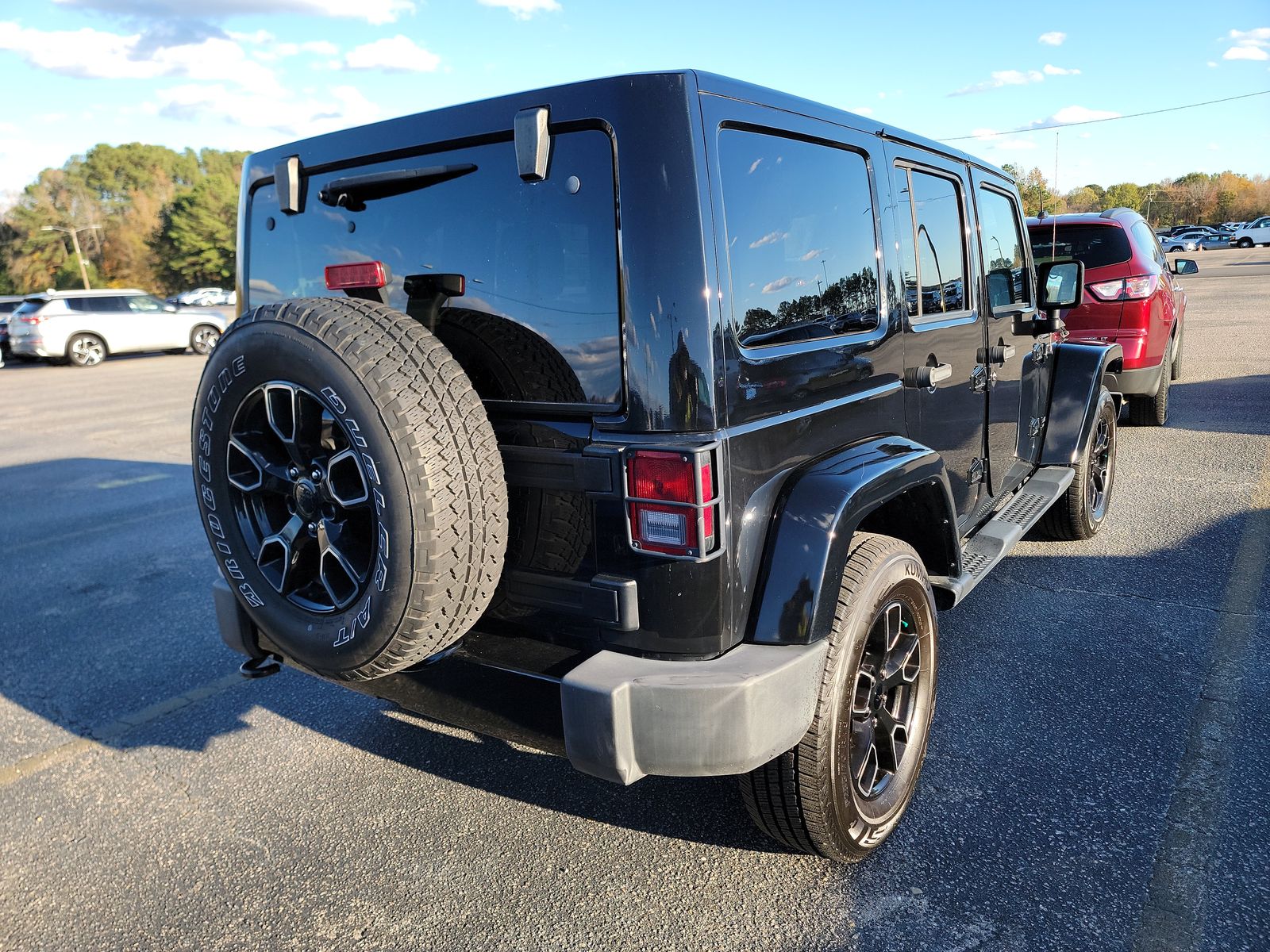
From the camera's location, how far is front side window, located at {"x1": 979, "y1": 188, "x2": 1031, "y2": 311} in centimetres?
389

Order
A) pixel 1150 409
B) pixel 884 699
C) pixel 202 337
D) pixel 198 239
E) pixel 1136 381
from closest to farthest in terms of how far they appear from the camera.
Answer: pixel 884 699 < pixel 1136 381 < pixel 1150 409 < pixel 202 337 < pixel 198 239

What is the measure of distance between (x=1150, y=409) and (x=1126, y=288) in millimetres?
1349

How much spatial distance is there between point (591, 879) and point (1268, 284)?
90.7ft

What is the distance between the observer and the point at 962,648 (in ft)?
12.3

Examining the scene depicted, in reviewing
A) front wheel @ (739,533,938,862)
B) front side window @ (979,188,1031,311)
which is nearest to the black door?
front side window @ (979,188,1031,311)

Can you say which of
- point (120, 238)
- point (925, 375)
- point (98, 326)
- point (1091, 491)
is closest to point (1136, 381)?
point (1091, 491)

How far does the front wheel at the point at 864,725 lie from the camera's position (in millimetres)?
2285

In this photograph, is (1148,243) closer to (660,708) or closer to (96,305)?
(660,708)

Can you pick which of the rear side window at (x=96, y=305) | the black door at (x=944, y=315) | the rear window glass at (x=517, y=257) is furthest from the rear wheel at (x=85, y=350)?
the black door at (x=944, y=315)

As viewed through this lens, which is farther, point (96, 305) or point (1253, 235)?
point (1253, 235)

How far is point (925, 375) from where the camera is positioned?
3043mm

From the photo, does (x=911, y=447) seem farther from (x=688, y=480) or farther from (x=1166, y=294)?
(x=1166, y=294)

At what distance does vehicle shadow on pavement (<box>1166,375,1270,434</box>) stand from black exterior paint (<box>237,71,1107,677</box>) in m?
Result: 6.35

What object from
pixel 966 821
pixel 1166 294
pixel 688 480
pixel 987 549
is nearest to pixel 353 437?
pixel 688 480
